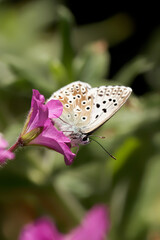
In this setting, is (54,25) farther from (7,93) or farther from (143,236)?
(143,236)

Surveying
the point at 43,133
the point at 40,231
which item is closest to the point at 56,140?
the point at 43,133

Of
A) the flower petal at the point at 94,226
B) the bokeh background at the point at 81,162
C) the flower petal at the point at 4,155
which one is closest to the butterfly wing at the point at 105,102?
the flower petal at the point at 4,155

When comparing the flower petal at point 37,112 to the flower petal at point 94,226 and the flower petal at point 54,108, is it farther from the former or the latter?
the flower petal at point 94,226

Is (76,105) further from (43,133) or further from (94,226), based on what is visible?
(94,226)

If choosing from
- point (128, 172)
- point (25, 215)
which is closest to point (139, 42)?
point (128, 172)

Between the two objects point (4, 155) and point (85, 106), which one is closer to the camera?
point (4, 155)

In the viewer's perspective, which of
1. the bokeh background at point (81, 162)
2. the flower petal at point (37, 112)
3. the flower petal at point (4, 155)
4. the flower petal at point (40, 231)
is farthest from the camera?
the bokeh background at point (81, 162)
